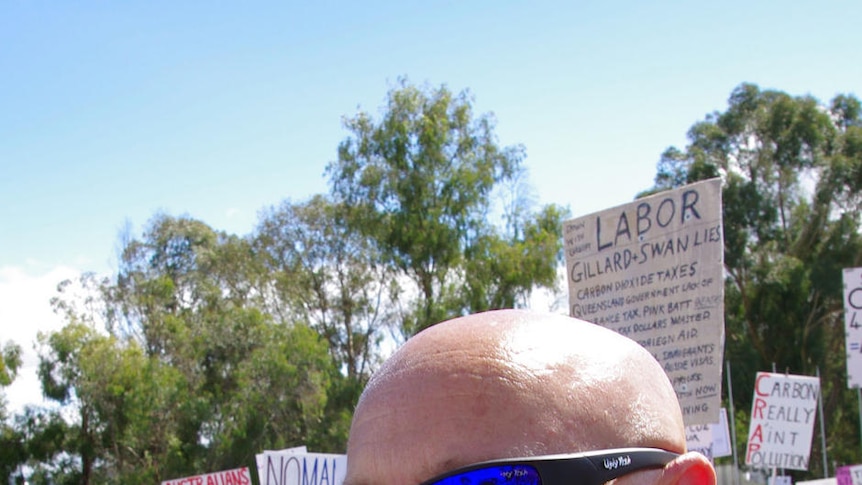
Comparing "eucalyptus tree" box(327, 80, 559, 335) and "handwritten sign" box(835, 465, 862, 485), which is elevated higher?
"eucalyptus tree" box(327, 80, 559, 335)

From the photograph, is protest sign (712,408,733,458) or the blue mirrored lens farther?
protest sign (712,408,733,458)

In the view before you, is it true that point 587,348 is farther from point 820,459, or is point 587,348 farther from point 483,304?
point 820,459

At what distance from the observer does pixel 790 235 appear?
88.1 feet

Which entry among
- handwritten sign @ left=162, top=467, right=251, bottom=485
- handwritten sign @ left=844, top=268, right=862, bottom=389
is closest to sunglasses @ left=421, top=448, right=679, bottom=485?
handwritten sign @ left=844, top=268, right=862, bottom=389

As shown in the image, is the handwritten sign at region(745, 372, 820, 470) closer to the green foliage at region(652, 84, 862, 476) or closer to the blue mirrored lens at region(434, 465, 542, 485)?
the blue mirrored lens at region(434, 465, 542, 485)

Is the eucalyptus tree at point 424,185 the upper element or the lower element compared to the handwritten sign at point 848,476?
upper

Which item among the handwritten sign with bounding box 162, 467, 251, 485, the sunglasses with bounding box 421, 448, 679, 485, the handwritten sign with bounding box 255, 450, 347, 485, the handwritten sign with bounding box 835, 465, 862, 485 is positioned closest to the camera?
the sunglasses with bounding box 421, 448, 679, 485

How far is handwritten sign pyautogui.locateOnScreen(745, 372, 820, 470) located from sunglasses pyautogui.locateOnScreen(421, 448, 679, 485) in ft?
28.2

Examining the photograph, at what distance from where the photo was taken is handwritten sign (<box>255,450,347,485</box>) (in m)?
6.84

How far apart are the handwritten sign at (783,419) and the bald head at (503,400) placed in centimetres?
851

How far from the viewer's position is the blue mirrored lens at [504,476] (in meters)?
0.95

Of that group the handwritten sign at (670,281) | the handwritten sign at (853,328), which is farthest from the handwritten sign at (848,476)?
the handwritten sign at (670,281)

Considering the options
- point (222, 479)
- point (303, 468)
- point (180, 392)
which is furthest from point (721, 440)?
point (180, 392)

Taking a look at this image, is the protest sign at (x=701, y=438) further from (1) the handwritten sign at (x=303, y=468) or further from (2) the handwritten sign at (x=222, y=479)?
(2) the handwritten sign at (x=222, y=479)
